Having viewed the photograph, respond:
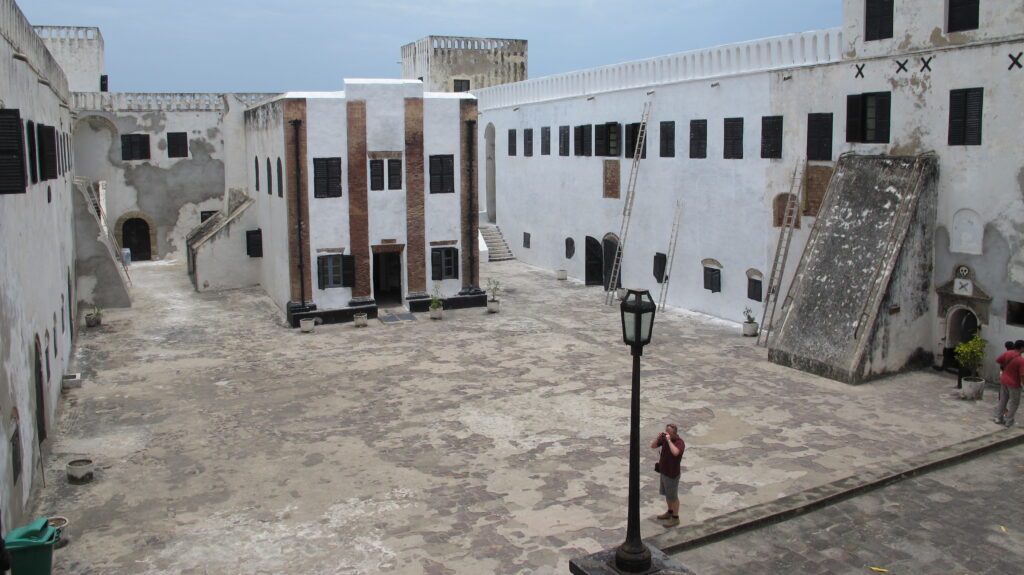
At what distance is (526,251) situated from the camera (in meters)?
34.5

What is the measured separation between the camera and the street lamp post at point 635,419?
9.14m

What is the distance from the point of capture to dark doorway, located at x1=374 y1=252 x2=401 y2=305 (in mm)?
27500

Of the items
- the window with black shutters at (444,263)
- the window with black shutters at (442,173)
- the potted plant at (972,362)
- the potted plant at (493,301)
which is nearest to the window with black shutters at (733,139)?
the potted plant at (493,301)

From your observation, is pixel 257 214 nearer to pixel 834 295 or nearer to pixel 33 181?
pixel 33 181

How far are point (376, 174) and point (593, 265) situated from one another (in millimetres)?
8760

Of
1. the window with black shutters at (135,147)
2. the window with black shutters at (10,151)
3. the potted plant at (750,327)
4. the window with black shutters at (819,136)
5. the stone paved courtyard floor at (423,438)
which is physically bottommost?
A: the stone paved courtyard floor at (423,438)

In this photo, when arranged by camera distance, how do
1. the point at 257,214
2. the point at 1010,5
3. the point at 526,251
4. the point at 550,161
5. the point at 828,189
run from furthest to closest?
1. the point at 526,251
2. the point at 550,161
3. the point at 257,214
4. the point at 828,189
5. the point at 1010,5

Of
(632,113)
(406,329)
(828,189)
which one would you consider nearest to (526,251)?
(632,113)

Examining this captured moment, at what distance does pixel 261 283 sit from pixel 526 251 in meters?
10.8

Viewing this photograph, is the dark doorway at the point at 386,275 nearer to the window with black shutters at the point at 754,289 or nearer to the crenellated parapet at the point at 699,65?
the crenellated parapet at the point at 699,65

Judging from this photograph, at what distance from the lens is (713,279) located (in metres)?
23.4

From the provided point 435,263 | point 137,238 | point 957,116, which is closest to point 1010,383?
point 957,116

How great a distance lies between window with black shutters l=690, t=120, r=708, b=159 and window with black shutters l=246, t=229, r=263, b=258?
47.5ft

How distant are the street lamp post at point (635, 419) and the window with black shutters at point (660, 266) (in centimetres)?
1631
